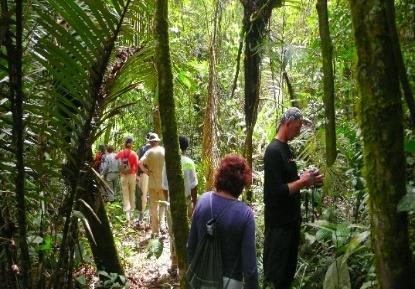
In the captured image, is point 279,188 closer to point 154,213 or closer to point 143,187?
point 154,213

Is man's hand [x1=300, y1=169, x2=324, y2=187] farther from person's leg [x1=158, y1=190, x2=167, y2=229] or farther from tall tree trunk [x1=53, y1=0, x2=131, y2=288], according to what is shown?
person's leg [x1=158, y1=190, x2=167, y2=229]

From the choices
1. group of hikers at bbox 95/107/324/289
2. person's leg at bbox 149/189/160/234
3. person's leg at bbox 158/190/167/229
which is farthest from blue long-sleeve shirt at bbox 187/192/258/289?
person's leg at bbox 149/189/160/234

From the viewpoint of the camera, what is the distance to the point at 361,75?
79.3 inches

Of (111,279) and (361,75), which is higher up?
(361,75)

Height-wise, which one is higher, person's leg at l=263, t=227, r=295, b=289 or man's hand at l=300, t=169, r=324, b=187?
man's hand at l=300, t=169, r=324, b=187

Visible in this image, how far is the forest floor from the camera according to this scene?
5566mm

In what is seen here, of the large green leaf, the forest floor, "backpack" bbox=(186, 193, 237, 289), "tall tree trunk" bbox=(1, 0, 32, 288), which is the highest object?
"tall tree trunk" bbox=(1, 0, 32, 288)

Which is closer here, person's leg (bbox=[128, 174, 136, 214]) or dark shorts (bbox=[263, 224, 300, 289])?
dark shorts (bbox=[263, 224, 300, 289])

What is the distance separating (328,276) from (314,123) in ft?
10.0

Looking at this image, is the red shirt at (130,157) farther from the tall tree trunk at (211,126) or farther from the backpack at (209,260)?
the backpack at (209,260)

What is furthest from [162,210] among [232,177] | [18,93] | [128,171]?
[18,93]

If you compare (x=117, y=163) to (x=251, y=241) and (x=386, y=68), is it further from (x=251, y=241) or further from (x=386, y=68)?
(x=386, y=68)

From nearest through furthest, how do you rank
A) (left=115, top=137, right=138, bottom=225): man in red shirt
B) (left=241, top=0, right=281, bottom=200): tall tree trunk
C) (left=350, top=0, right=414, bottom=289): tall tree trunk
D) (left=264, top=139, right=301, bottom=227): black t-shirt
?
(left=350, top=0, right=414, bottom=289): tall tree trunk
(left=264, top=139, right=301, bottom=227): black t-shirt
(left=241, top=0, right=281, bottom=200): tall tree trunk
(left=115, top=137, right=138, bottom=225): man in red shirt

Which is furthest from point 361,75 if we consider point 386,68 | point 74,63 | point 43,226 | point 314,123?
point 314,123
